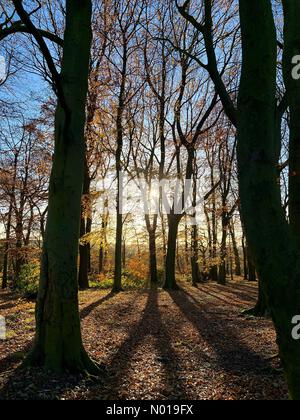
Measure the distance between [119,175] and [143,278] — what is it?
36.5 feet

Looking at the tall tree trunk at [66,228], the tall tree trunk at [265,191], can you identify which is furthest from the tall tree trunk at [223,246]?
the tall tree trunk at [265,191]

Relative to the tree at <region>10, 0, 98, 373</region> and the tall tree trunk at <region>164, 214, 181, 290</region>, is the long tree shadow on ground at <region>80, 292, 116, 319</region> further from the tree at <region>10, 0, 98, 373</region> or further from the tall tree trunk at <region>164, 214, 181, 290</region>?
the tree at <region>10, 0, 98, 373</region>

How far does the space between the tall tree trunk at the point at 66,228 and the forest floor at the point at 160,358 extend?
0.35 m

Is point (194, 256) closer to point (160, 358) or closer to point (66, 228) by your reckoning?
point (160, 358)

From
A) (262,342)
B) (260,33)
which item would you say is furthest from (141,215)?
(260,33)

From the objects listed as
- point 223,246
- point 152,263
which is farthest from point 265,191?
point 152,263

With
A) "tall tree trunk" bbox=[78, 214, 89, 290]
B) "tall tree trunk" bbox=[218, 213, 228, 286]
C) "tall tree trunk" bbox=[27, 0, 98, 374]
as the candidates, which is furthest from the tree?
"tall tree trunk" bbox=[218, 213, 228, 286]

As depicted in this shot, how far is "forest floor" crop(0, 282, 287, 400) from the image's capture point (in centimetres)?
425

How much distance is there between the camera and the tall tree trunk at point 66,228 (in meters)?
4.77

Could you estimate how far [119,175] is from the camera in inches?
624

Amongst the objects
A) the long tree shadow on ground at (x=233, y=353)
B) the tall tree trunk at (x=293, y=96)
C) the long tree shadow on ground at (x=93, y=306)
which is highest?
the tall tree trunk at (x=293, y=96)

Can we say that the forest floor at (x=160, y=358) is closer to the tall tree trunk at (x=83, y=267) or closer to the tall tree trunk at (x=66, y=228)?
the tall tree trunk at (x=66, y=228)

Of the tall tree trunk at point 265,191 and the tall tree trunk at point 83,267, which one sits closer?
the tall tree trunk at point 265,191

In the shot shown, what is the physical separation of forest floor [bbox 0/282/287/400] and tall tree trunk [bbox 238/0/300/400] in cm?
221
